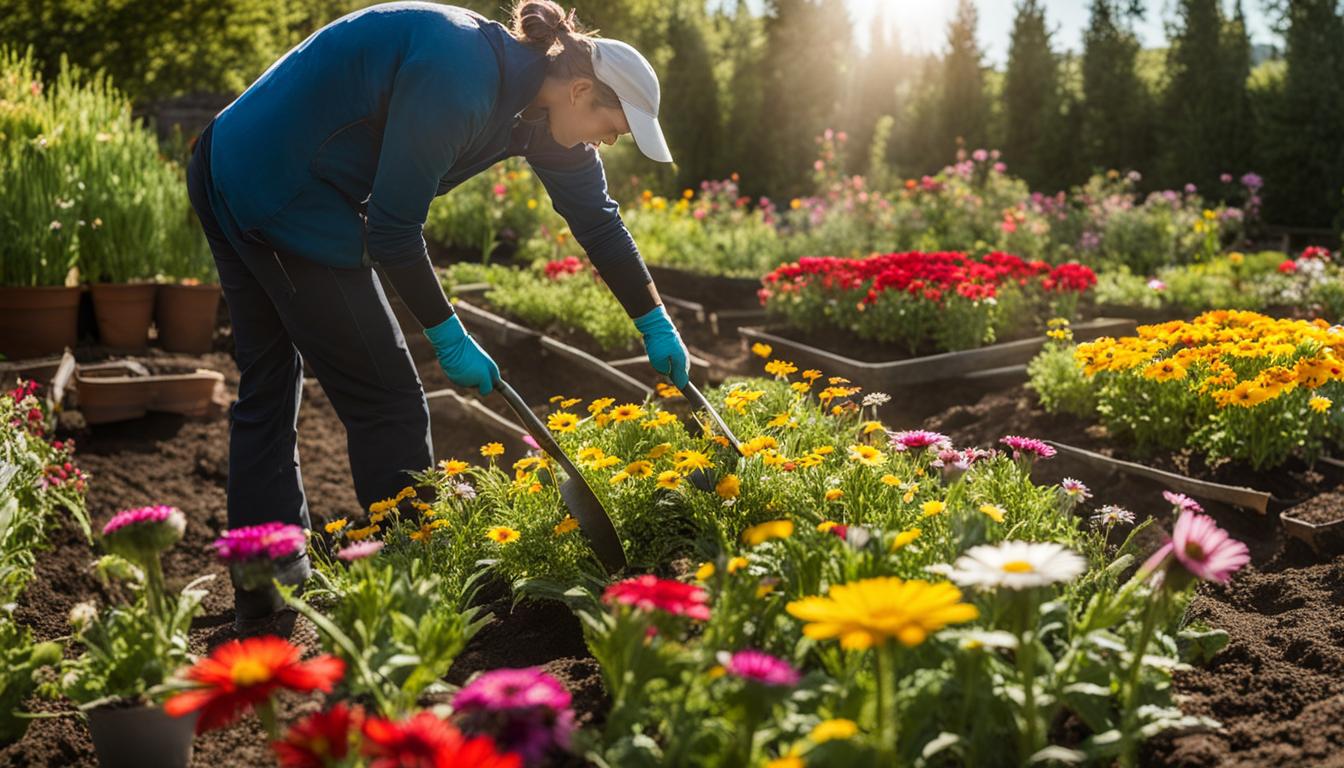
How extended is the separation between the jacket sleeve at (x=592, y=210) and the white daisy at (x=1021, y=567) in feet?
6.26

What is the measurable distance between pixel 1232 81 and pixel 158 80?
56.8 feet

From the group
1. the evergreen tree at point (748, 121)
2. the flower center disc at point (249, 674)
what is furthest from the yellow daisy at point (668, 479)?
the evergreen tree at point (748, 121)

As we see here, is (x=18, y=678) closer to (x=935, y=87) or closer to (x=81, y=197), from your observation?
(x=81, y=197)

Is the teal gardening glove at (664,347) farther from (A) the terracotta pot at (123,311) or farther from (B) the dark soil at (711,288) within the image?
(B) the dark soil at (711,288)

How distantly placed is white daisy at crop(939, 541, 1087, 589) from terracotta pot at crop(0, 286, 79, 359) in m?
5.28

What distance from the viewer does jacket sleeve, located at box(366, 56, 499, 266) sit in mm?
2471

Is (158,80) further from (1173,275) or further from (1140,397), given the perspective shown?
(1140,397)

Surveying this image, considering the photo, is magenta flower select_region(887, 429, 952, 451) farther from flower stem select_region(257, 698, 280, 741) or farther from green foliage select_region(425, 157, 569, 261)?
green foliage select_region(425, 157, 569, 261)

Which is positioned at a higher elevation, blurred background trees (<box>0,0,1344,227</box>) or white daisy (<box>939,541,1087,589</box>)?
blurred background trees (<box>0,0,1344,227</box>)

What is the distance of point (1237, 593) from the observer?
9.78ft

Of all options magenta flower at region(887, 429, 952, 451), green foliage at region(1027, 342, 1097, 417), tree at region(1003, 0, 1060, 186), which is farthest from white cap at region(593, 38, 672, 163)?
tree at region(1003, 0, 1060, 186)

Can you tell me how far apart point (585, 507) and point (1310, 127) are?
13.3m

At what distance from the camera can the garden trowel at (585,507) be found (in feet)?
8.25

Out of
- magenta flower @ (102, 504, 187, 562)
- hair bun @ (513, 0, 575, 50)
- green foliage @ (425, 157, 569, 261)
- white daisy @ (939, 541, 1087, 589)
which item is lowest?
white daisy @ (939, 541, 1087, 589)
